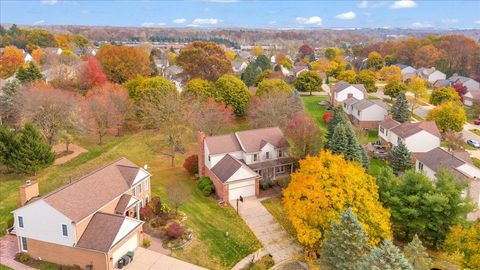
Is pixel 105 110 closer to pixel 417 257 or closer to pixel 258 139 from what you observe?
pixel 258 139

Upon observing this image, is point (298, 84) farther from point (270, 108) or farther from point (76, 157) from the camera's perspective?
point (76, 157)

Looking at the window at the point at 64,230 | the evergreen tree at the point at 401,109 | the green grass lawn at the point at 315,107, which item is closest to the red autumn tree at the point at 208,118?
the green grass lawn at the point at 315,107

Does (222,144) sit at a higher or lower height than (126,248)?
higher

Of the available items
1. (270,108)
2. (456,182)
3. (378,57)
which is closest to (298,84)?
(270,108)

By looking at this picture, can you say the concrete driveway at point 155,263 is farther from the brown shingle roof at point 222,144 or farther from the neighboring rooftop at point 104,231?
the brown shingle roof at point 222,144

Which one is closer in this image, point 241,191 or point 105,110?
point 241,191

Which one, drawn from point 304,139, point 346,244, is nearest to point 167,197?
point 304,139
